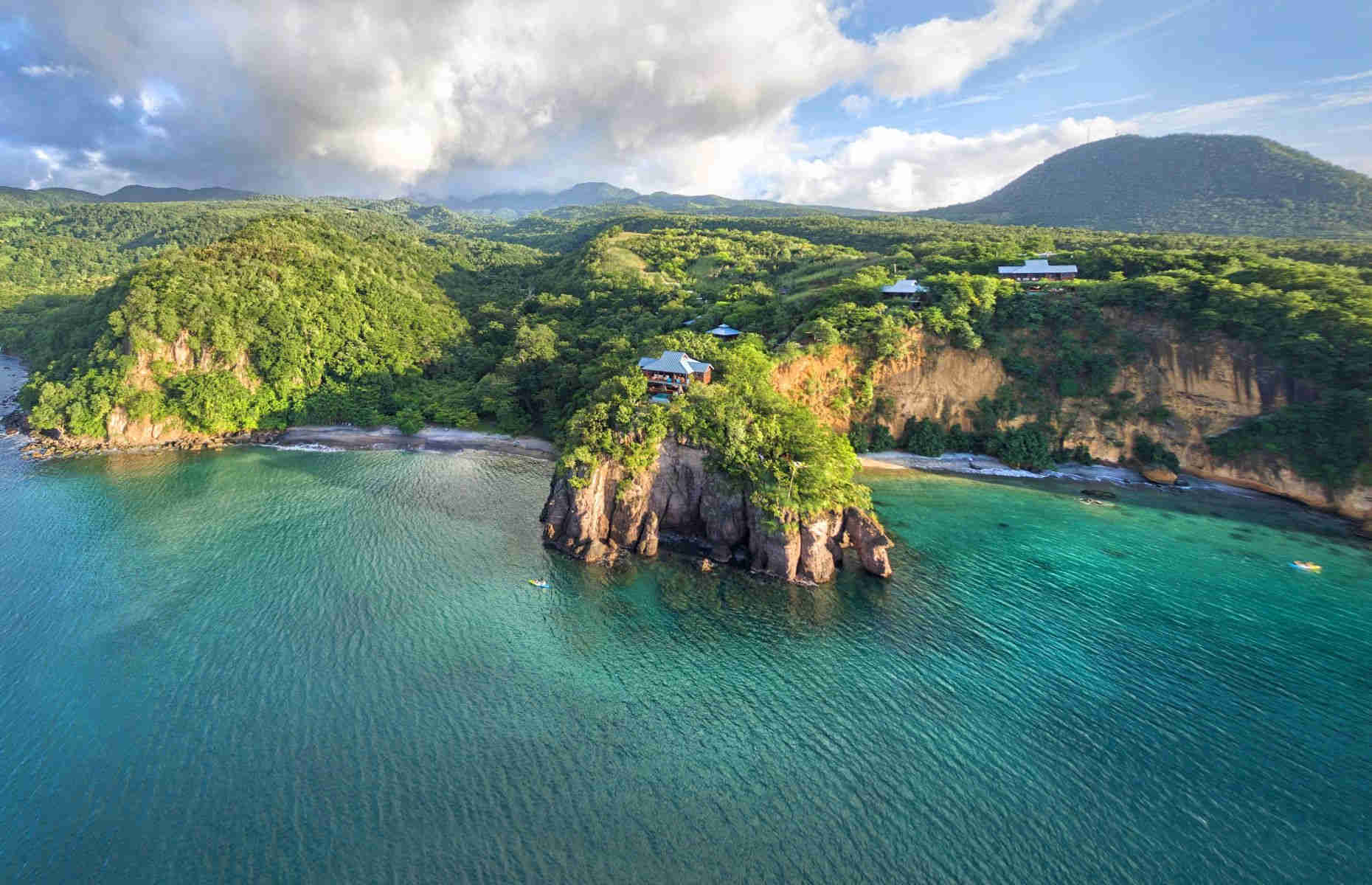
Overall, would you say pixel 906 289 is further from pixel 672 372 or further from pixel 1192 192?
pixel 1192 192

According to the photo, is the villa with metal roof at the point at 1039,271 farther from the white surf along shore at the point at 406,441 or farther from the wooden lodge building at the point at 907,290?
the white surf along shore at the point at 406,441

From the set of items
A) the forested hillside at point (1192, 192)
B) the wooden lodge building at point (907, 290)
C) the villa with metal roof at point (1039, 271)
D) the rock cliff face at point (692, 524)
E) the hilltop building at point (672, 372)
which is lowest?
the rock cliff face at point (692, 524)

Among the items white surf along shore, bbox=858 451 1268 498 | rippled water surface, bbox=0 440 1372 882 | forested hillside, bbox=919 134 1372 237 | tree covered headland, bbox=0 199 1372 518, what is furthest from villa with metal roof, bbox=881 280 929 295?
forested hillside, bbox=919 134 1372 237

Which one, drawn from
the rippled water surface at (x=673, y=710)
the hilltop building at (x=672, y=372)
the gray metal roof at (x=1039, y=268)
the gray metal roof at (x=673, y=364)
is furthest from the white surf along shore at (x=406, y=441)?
the gray metal roof at (x=1039, y=268)

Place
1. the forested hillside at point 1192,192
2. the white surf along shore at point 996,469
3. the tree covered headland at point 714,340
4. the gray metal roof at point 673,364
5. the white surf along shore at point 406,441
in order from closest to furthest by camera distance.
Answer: the tree covered headland at point 714,340
the gray metal roof at point 673,364
the white surf along shore at point 996,469
the white surf along shore at point 406,441
the forested hillside at point 1192,192

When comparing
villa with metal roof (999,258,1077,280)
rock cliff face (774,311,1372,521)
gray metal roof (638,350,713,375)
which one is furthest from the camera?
villa with metal roof (999,258,1077,280)

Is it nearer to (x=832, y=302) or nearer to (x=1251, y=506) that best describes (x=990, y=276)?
(x=832, y=302)

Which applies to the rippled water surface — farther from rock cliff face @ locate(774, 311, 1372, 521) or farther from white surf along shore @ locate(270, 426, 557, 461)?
white surf along shore @ locate(270, 426, 557, 461)
